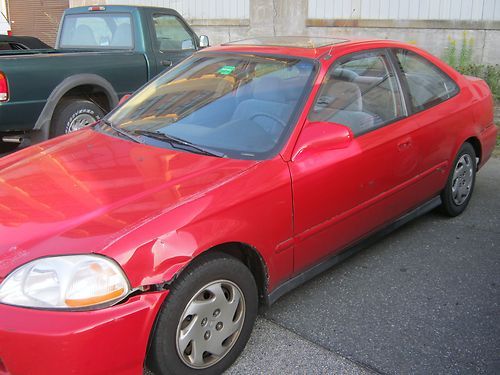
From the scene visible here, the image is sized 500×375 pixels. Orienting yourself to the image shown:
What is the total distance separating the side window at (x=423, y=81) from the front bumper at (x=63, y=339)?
2681 millimetres

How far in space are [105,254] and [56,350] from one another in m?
0.39

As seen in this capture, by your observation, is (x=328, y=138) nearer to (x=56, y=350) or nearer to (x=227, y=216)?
(x=227, y=216)

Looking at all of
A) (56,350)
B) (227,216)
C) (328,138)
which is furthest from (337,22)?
(56,350)

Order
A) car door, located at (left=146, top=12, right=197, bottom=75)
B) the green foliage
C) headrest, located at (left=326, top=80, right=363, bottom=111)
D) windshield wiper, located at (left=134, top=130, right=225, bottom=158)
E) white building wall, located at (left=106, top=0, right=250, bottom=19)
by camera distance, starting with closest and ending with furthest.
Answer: windshield wiper, located at (left=134, top=130, right=225, bottom=158)
headrest, located at (left=326, top=80, right=363, bottom=111)
car door, located at (left=146, top=12, right=197, bottom=75)
the green foliage
white building wall, located at (left=106, top=0, right=250, bottom=19)

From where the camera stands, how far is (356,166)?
322cm

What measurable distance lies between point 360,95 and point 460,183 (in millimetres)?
1474

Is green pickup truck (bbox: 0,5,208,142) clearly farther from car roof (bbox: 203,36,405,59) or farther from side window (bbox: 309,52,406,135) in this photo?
side window (bbox: 309,52,406,135)

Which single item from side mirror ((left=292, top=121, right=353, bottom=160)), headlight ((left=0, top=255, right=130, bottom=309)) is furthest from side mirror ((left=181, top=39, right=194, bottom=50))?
headlight ((left=0, top=255, right=130, bottom=309))

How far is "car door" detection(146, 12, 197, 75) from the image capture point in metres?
7.00

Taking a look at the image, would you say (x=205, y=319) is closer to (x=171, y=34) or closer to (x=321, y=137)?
(x=321, y=137)

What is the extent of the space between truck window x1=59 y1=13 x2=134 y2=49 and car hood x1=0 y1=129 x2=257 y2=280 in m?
4.16

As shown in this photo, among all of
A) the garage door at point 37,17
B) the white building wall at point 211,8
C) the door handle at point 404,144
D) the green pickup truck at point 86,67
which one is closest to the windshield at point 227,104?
the door handle at point 404,144

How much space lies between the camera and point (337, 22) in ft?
34.7

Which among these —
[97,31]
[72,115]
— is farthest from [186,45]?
[72,115]
